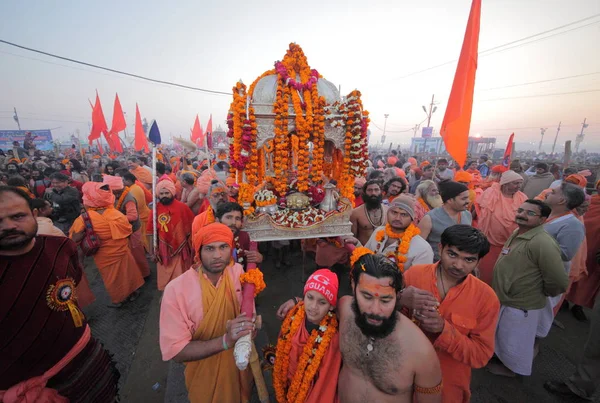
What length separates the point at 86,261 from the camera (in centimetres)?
621

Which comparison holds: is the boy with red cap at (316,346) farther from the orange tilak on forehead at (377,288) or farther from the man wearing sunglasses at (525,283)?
the man wearing sunglasses at (525,283)

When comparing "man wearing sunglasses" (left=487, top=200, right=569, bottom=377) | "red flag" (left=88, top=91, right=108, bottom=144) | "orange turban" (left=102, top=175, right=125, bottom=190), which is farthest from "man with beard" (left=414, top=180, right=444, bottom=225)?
"red flag" (left=88, top=91, right=108, bottom=144)

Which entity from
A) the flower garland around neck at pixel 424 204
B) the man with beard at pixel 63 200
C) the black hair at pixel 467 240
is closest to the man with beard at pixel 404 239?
the black hair at pixel 467 240

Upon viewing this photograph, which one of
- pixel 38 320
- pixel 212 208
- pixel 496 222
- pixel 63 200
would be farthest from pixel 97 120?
pixel 496 222

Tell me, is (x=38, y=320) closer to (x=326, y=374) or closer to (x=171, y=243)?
(x=326, y=374)

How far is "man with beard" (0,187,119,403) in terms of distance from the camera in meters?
1.75

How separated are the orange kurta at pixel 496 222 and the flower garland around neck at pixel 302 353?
12.3 feet

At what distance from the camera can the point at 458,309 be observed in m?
2.10

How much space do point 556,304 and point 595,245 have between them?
61.7 inches

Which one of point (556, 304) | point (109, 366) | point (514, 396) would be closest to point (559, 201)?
point (556, 304)

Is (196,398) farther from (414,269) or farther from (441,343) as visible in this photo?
(414,269)

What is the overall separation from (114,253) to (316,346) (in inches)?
164

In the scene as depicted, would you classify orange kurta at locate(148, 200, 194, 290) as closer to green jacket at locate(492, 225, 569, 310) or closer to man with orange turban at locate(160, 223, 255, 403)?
man with orange turban at locate(160, 223, 255, 403)

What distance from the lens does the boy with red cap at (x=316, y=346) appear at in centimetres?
201
